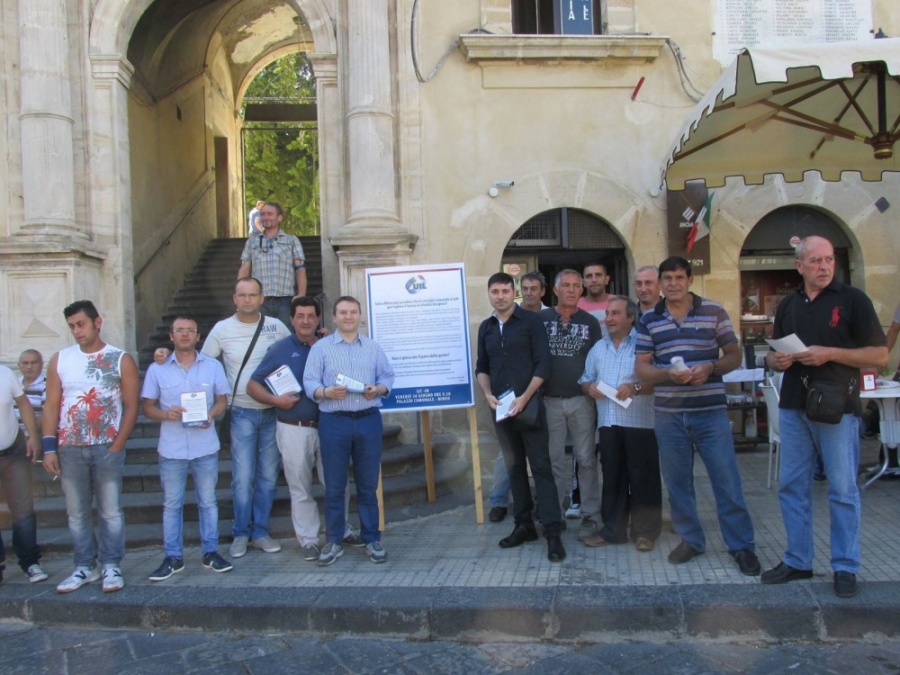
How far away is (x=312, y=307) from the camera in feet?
19.0

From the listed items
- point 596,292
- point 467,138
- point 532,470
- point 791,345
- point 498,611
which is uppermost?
point 467,138

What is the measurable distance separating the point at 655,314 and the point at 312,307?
2.48m

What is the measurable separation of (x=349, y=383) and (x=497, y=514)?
1.86 metres

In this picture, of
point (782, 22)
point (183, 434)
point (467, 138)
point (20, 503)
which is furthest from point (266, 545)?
point (782, 22)

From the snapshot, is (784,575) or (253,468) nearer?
(784,575)

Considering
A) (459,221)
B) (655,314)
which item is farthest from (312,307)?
(459,221)

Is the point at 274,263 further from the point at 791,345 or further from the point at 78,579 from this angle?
the point at 791,345

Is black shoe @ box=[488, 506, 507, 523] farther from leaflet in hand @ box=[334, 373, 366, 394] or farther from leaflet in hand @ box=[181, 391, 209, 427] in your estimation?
leaflet in hand @ box=[181, 391, 209, 427]

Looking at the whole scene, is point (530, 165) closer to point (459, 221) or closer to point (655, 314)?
point (459, 221)

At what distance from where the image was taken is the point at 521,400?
5.39 metres

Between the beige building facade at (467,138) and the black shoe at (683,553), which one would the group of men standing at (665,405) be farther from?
the beige building facade at (467,138)

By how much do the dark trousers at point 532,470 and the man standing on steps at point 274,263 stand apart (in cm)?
273

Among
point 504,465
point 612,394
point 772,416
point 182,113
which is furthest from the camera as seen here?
point 182,113

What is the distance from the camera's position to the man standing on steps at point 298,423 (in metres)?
5.54
